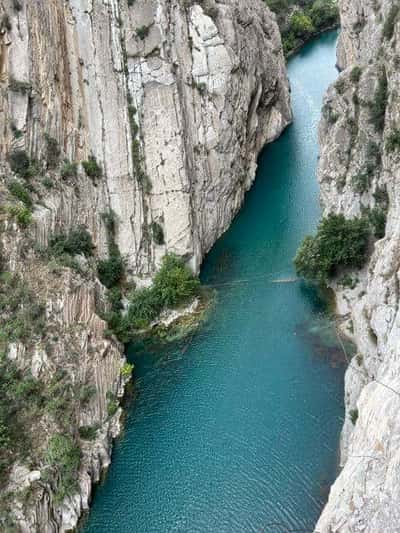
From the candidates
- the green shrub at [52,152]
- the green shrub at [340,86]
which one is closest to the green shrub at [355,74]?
the green shrub at [340,86]

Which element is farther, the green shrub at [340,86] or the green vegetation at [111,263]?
the green shrub at [340,86]

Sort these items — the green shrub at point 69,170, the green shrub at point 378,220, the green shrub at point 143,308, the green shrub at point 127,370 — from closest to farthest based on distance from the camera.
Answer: the green shrub at point 127,370
the green shrub at point 378,220
the green shrub at point 143,308
the green shrub at point 69,170

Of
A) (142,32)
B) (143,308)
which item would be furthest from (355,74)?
(143,308)

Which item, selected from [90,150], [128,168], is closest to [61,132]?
[90,150]

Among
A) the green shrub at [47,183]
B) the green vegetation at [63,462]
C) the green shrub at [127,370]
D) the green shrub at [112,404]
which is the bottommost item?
the green vegetation at [63,462]

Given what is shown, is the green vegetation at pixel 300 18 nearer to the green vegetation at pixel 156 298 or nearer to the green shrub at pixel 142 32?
the green shrub at pixel 142 32

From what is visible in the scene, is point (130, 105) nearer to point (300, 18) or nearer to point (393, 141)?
point (393, 141)

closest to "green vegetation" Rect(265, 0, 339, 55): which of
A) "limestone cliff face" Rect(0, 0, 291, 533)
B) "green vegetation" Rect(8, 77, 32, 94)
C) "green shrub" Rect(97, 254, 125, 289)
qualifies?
"limestone cliff face" Rect(0, 0, 291, 533)
